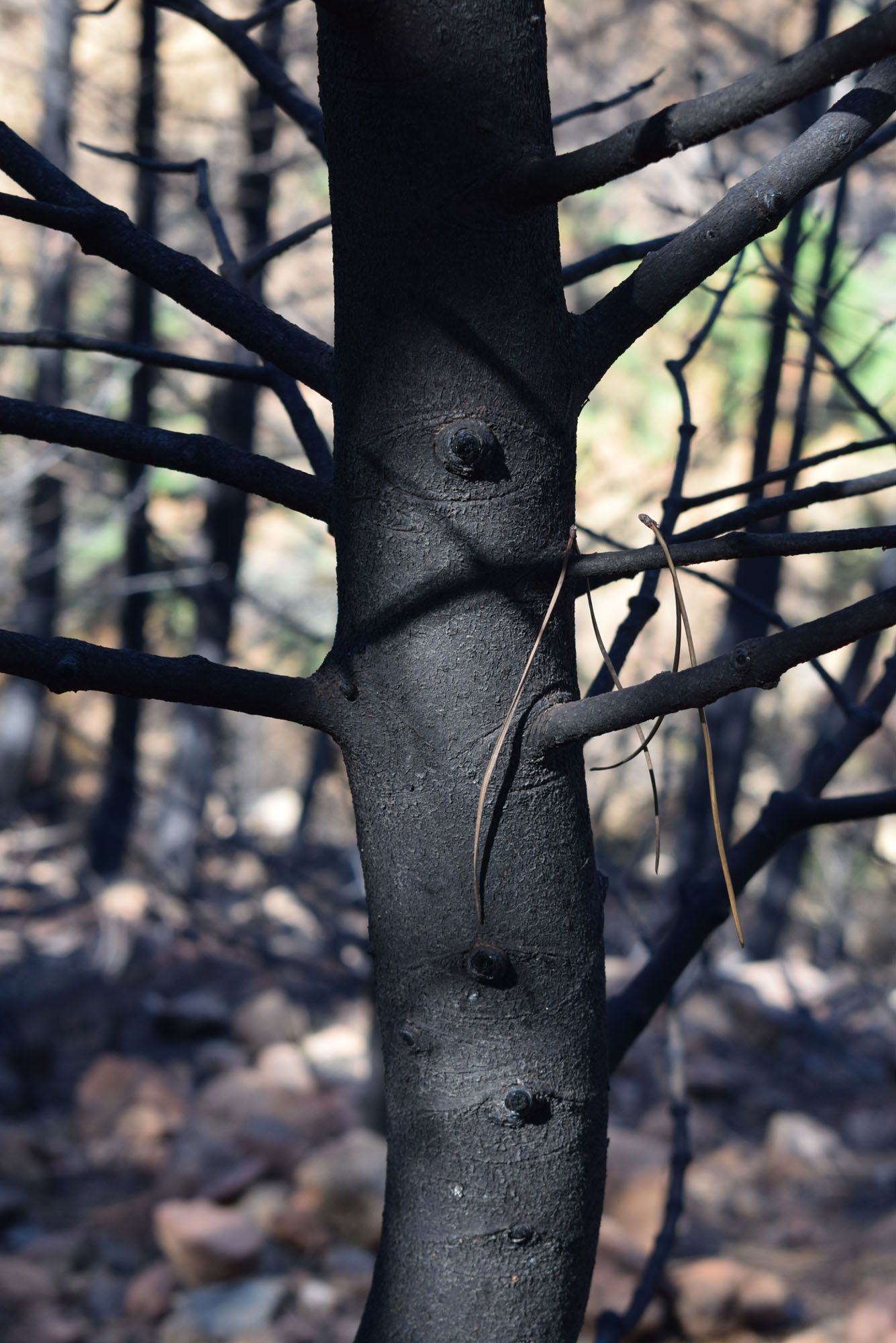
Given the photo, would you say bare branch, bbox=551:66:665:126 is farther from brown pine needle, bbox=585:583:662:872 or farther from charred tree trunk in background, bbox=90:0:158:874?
charred tree trunk in background, bbox=90:0:158:874

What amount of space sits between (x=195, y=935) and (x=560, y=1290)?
21.3 feet

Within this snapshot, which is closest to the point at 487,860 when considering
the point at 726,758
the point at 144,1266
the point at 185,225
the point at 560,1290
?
the point at 560,1290

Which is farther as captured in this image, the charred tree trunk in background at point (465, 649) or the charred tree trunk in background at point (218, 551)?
the charred tree trunk in background at point (218, 551)

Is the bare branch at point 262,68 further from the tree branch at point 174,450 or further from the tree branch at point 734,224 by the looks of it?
the tree branch at point 734,224

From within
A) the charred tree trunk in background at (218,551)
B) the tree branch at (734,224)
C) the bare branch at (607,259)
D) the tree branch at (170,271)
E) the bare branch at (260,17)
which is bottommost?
the tree branch at (734,224)

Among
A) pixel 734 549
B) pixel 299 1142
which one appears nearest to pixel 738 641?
pixel 299 1142

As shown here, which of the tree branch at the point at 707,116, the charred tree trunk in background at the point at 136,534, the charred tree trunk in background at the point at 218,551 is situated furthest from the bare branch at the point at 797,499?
the charred tree trunk in background at the point at 218,551

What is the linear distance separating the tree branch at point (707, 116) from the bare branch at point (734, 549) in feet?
0.95

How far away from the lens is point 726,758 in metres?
6.99

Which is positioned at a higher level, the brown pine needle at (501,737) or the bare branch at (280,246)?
the bare branch at (280,246)

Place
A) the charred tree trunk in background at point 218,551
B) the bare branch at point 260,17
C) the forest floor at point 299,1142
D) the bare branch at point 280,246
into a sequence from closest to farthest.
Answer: the bare branch at point 280,246
the bare branch at point 260,17
the forest floor at point 299,1142
the charred tree trunk in background at point 218,551

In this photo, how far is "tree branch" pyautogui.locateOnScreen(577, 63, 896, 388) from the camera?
99 centimetres

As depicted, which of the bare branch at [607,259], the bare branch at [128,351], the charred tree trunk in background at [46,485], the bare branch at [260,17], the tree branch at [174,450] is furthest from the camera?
the charred tree trunk in background at [46,485]

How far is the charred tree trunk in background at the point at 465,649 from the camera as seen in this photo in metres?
0.95
